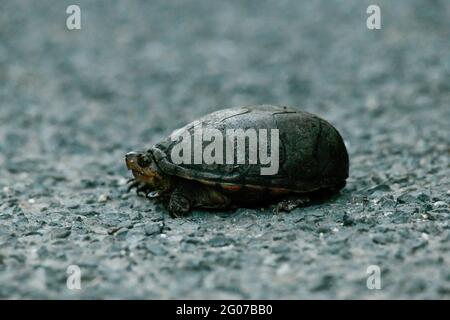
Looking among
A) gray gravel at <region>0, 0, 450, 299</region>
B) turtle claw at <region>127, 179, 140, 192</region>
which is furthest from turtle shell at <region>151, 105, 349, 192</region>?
turtle claw at <region>127, 179, 140, 192</region>

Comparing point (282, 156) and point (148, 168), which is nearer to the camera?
point (282, 156)

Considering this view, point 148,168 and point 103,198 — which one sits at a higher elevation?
point 148,168

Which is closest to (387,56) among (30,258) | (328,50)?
(328,50)

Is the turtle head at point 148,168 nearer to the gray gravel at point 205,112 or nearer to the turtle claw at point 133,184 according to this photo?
the gray gravel at point 205,112

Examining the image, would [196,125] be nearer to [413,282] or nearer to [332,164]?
[332,164]

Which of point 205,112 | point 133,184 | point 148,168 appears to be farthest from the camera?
point 205,112

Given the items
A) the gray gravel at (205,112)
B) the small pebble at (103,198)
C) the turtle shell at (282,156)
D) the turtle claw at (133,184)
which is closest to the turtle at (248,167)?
the turtle shell at (282,156)

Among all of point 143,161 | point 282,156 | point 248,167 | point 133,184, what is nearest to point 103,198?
point 133,184

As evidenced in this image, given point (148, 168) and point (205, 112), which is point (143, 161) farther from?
point (205, 112)
